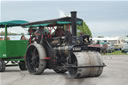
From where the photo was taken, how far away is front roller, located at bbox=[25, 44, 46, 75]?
13508mm

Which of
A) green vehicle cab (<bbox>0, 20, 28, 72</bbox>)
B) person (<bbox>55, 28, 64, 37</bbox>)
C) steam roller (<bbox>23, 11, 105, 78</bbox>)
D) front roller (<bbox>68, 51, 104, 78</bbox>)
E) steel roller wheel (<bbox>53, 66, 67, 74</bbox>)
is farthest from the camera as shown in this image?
green vehicle cab (<bbox>0, 20, 28, 72</bbox>)

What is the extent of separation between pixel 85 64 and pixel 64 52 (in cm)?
164

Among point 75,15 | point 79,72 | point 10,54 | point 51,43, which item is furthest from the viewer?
point 10,54

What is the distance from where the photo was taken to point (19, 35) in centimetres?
1772

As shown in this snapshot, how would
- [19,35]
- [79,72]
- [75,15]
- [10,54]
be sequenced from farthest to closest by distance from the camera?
[19,35]
[10,54]
[75,15]
[79,72]

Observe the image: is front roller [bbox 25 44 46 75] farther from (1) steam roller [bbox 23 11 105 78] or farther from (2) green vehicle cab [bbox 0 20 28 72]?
(2) green vehicle cab [bbox 0 20 28 72]

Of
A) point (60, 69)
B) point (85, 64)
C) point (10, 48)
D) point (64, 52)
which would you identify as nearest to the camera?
point (85, 64)

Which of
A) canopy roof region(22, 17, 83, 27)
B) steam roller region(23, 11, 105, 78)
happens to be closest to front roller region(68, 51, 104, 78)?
steam roller region(23, 11, 105, 78)

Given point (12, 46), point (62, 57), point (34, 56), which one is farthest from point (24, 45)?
point (62, 57)

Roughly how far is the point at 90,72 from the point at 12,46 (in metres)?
5.44

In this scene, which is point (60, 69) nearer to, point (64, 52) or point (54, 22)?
point (64, 52)

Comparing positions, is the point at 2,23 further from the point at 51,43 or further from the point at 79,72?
the point at 79,72

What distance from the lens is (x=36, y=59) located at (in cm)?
1420

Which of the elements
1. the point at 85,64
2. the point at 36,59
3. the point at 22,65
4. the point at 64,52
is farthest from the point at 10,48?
the point at 85,64
